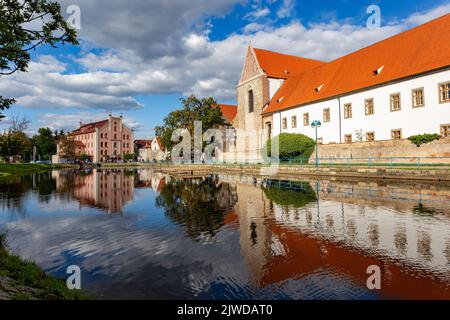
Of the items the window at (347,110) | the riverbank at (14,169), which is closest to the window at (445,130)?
the window at (347,110)

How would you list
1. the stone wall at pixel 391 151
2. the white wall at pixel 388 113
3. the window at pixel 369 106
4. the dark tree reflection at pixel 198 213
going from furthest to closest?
the window at pixel 369 106
the white wall at pixel 388 113
the stone wall at pixel 391 151
the dark tree reflection at pixel 198 213

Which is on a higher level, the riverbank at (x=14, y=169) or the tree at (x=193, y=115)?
the tree at (x=193, y=115)

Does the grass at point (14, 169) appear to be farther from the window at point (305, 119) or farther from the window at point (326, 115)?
the window at point (326, 115)

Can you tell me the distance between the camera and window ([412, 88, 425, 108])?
26.6m

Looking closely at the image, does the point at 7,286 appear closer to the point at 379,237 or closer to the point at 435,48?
the point at 379,237

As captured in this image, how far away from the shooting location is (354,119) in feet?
110

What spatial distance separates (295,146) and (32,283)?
3248 cm

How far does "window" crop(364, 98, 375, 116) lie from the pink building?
251ft

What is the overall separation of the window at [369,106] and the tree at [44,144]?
107148mm

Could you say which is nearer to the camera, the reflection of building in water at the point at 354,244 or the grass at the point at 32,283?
the grass at the point at 32,283

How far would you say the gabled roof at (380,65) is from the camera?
27186 millimetres

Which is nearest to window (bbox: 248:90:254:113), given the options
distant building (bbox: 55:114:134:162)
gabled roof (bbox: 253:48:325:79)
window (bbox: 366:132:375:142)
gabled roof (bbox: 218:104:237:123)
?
gabled roof (bbox: 253:48:325:79)

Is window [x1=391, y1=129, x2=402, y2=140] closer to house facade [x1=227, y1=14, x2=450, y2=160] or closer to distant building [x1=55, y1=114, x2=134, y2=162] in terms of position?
house facade [x1=227, y1=14, x2=450, y2=160]
